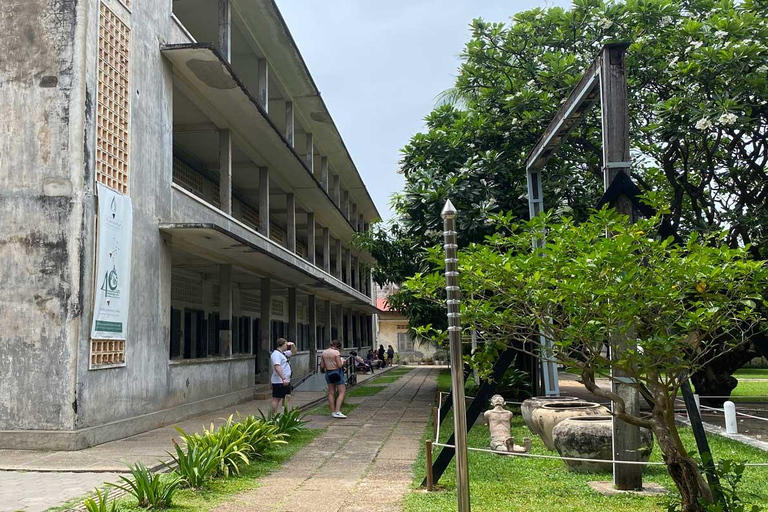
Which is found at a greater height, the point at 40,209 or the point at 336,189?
the point at 336,189

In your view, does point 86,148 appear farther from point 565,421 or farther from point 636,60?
point 636,60

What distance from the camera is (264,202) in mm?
17406

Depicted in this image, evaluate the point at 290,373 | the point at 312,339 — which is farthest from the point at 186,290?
the point at 312,339

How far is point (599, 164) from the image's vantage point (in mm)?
14430

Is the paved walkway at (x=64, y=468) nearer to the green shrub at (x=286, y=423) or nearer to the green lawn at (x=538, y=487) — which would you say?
the green shrub at (x=286, y=423)

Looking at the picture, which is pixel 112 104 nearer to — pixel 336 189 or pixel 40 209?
pixel 40 209

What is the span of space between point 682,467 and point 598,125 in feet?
33.0

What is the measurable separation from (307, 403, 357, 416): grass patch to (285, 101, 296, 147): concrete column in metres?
7.69

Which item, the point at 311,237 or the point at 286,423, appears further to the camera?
the point at 311,237

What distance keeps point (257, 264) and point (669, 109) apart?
9.82m

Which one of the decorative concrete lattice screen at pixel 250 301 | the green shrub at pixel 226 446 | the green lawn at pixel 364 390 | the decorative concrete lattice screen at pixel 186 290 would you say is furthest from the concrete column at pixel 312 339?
the green shrub at pixel 226 446

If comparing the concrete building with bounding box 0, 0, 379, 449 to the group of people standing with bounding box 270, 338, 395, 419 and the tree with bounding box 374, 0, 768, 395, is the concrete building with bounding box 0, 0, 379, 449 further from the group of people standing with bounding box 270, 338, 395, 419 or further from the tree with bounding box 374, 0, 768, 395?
the tree with bounding box 374, 0, 768, 395

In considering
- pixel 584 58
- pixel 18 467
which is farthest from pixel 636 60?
pixel 18 467

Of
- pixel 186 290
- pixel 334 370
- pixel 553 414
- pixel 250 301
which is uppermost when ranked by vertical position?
pixel 186 290
